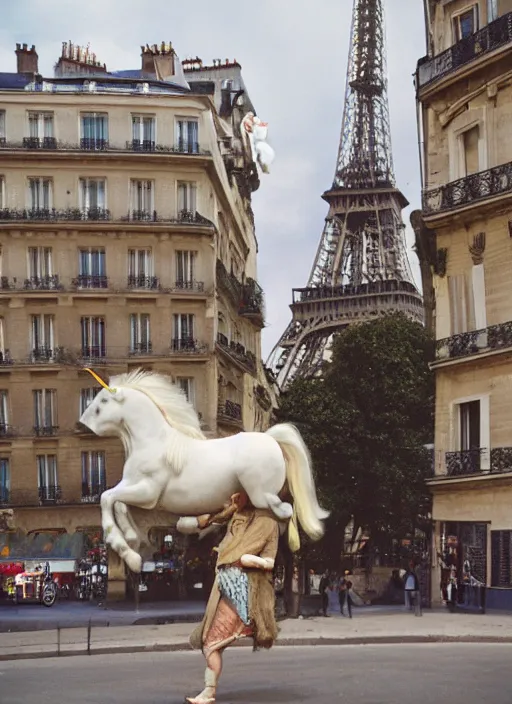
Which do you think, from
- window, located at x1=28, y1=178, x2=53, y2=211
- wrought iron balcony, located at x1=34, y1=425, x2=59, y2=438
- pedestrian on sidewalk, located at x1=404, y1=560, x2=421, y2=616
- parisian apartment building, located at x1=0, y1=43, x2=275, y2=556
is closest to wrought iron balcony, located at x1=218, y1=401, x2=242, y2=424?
parisian apartment building, located at x1=0, y1=43, x2=275, y2=556

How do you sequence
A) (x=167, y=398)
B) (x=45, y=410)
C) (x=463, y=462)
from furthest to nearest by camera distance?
(x=45, y=410)
(x=463, y=462)
(x=167, y=398)

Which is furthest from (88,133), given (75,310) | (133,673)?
(133,673)

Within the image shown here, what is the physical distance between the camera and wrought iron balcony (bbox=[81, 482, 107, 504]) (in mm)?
49062

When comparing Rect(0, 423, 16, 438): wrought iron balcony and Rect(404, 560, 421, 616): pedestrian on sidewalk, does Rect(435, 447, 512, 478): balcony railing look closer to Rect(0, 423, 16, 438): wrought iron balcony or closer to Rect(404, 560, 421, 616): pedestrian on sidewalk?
Rect(404, 560, 421, 616): pedestrian on sidewalk

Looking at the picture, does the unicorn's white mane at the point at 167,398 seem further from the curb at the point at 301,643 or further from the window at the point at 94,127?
the window at the point at 94,127

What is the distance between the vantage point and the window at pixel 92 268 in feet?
168

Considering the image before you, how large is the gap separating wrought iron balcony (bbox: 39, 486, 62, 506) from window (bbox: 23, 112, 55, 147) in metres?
12.5

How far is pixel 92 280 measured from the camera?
168 feet

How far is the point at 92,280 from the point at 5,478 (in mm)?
7844

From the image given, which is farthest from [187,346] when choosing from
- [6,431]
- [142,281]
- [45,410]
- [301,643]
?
[301,643]

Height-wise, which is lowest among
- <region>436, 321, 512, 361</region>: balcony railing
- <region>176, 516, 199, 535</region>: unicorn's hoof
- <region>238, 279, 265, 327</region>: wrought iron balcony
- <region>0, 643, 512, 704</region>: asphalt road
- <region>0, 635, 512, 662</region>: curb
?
<region>0, 635, 512, 662</region>: curb

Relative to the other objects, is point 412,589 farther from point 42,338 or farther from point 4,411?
point 42,338

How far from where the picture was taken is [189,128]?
51.9 meters

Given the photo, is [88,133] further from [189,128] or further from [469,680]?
[469,680]
